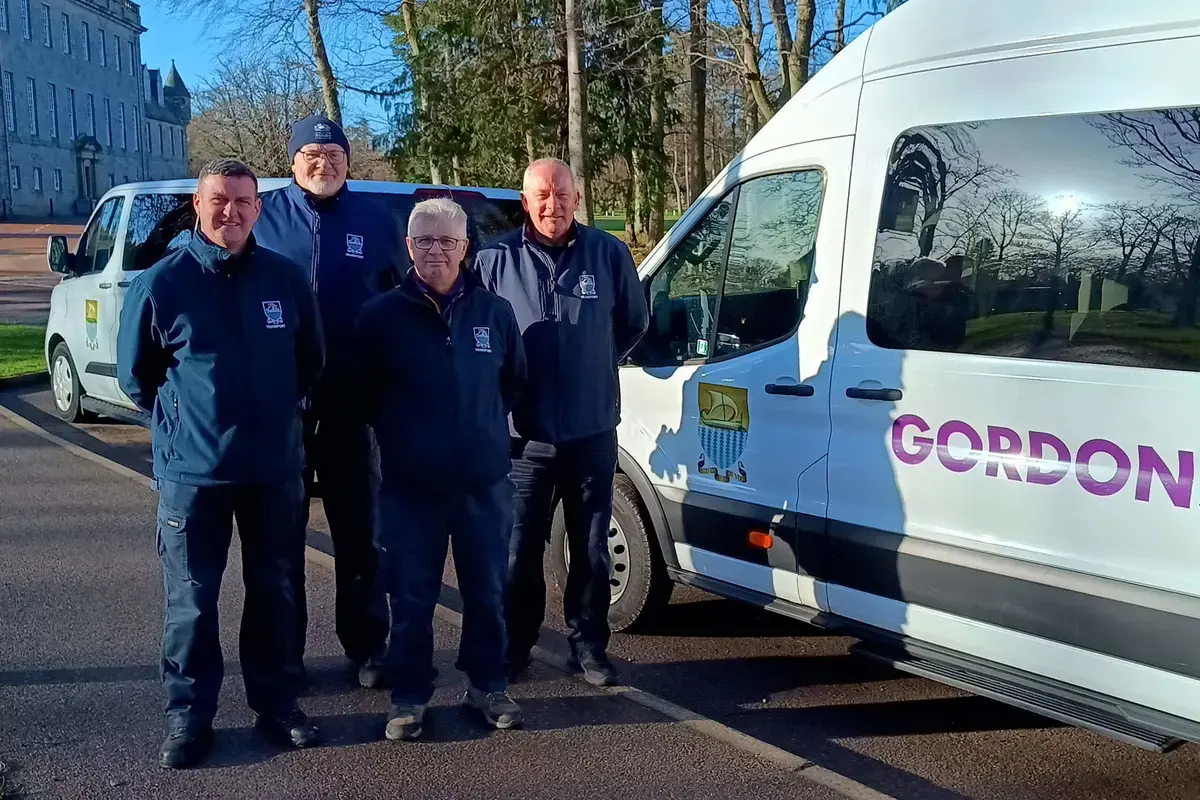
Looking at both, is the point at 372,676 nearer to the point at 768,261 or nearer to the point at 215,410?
the point at 215,410

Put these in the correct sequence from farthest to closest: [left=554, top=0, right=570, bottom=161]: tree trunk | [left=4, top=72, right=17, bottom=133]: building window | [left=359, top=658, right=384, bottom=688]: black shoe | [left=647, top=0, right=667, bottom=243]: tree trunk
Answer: [left=4, top=72, right=17, bottom=133]: building window → [left=647, top=0, right=667, bottom=243]: tree trunk → [left=554, top=0, right=570, bottom=161]: tree trunk → [left=359, top=658, right=384, bottom=688]: black shoe

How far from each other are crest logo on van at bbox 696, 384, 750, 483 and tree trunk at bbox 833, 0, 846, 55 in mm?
9990

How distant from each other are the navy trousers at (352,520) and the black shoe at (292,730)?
289 mm

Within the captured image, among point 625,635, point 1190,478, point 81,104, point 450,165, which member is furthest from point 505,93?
point 81,104

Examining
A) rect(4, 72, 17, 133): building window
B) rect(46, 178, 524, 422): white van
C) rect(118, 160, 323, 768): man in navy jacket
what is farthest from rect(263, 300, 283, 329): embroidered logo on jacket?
rect(4, 72, 17, 133): building window

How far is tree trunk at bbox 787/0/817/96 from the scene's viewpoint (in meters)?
12.9

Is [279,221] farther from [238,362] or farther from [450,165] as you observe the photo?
[450,165]

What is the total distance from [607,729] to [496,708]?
0.39 m

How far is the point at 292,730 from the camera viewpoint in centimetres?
353

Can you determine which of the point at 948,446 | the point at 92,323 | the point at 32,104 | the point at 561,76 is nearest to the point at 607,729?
the point at 948,446

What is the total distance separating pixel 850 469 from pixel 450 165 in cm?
1732

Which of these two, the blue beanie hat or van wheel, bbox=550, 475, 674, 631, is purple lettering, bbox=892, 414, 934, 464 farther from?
the blue beanie hat

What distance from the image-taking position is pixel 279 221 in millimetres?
3873

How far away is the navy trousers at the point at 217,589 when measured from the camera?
129 inches
